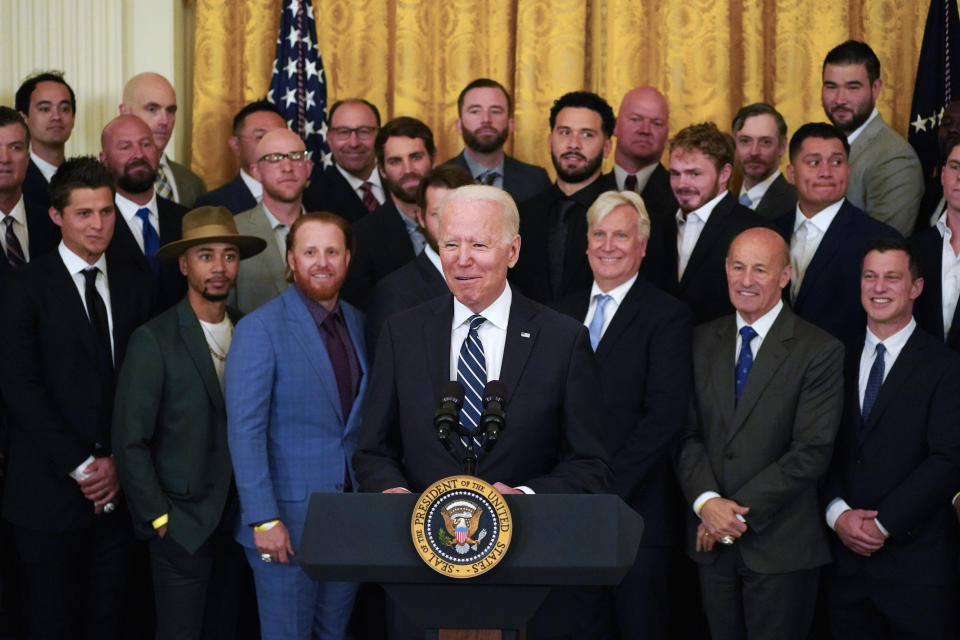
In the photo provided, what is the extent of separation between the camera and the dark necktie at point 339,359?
4543 mm

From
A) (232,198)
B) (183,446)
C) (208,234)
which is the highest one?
(232,198)

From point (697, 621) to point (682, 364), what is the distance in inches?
46.2

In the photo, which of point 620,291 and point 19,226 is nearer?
point 620,291

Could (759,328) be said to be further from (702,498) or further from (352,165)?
(352,165)

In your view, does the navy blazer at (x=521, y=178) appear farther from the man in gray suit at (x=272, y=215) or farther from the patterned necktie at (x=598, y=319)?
the patterned necktie at (x=598, y=319)

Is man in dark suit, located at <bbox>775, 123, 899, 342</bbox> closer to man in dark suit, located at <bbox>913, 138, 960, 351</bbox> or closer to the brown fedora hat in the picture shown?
man in dark suit, located at <bbox>913, 138, 960, 351</bbox>

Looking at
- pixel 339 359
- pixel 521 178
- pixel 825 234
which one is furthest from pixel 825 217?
pixel 339 359

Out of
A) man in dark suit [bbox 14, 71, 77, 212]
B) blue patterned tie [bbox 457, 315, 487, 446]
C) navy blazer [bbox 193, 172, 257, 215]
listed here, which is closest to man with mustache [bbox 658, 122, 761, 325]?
navy blazer [bbox 193, 172, 257, 215]

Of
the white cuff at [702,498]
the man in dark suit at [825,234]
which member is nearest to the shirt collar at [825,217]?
the man in dark suit at [825,234]

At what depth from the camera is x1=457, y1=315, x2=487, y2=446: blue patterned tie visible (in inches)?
120

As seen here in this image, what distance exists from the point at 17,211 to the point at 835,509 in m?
3.48

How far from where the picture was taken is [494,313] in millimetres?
3143

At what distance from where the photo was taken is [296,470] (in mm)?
4453

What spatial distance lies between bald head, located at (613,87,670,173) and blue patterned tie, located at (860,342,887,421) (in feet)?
6.07
